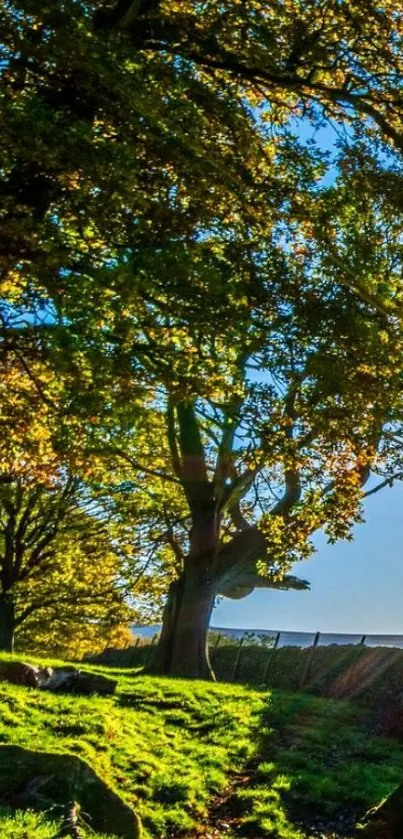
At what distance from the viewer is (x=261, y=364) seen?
12.0 m

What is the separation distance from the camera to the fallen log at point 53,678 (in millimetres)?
17469

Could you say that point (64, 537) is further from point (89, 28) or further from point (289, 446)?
point (89, 28)

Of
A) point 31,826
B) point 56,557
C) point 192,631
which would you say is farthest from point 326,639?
point 31,826

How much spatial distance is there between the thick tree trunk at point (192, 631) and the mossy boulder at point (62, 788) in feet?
56.4

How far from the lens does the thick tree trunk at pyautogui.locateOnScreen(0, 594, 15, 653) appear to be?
30.7m

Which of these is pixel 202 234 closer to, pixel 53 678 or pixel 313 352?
pixel 313 352

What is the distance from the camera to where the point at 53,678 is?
1789cm

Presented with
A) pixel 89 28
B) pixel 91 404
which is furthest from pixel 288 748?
pixel 89 28

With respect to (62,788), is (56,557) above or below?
above

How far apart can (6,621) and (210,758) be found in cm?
1895

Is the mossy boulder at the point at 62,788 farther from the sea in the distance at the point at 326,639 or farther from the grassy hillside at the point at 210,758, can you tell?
the sea in the distance at the point at 326,639

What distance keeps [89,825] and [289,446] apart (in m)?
6.87

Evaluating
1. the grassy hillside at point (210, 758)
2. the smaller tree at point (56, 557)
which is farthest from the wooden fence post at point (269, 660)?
the grassy hillside at point (210, 758)

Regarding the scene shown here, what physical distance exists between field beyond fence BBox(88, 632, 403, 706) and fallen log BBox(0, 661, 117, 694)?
9.27m
